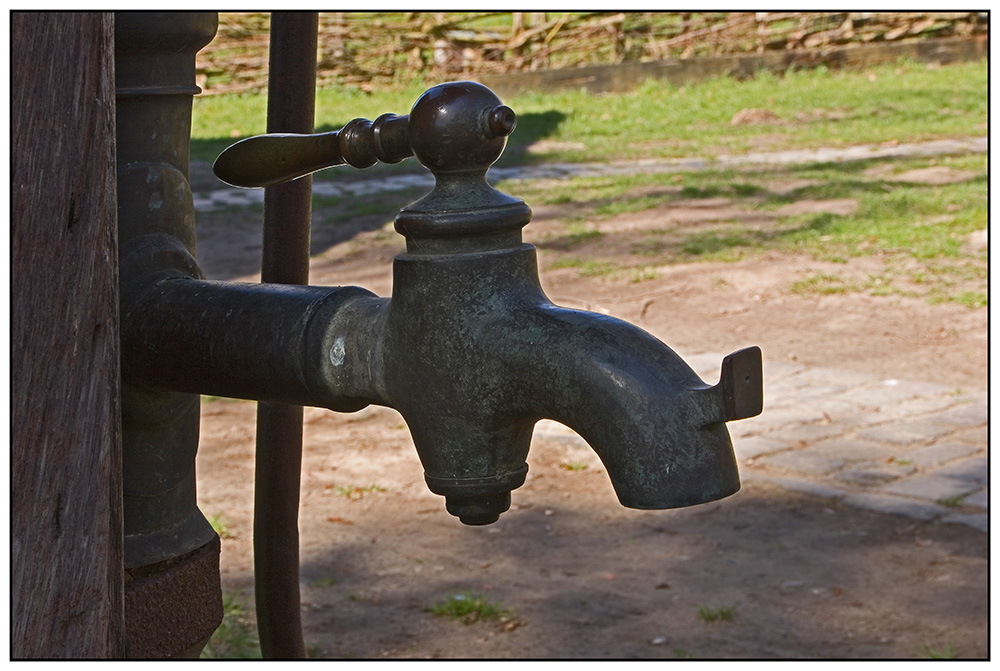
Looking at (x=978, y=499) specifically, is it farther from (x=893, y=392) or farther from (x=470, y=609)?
(x=470, y=609)

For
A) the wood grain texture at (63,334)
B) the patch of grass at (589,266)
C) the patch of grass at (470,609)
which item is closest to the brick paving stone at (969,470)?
the patch of grass at (470,609)

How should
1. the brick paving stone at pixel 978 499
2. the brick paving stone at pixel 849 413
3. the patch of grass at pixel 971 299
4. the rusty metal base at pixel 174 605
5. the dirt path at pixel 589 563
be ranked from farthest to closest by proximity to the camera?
the patch of grass at pixel 971 299
the brick paving stone at pixel 849 413
the brick paving stone at pixel 978 499
the dirt path at pixel 589 563
the rusty metal base at pixel 174 605

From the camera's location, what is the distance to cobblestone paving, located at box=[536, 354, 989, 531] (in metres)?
3.21

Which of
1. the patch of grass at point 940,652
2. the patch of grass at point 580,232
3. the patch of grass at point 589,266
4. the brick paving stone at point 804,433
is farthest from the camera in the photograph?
the patch of grass at point 580,232

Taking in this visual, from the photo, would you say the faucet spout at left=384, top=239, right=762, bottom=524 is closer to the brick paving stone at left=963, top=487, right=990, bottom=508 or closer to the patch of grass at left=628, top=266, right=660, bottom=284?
the brick paving stone at left=963, top=487, right=990, bottom=508

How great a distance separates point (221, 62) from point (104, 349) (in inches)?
519

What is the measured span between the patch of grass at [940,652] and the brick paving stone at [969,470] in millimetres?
933

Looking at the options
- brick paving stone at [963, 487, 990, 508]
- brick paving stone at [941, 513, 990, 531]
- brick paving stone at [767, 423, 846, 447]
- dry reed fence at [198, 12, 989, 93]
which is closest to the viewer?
brick paving stone at [941, 513, 990, 531]

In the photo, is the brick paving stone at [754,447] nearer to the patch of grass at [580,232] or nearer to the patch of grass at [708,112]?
the patch of grass at [580,232]

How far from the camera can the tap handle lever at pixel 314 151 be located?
773 millimetres

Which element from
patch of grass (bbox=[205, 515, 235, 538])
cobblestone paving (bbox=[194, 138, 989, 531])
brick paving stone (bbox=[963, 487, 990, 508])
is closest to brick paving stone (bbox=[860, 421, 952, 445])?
cobblestone paving (bbox=[194, 138, 989, 531])

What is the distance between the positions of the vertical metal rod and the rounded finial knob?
0.28 metres

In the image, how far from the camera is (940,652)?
95.5 inches

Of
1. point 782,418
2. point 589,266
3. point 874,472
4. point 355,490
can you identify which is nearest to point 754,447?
point 782,418
